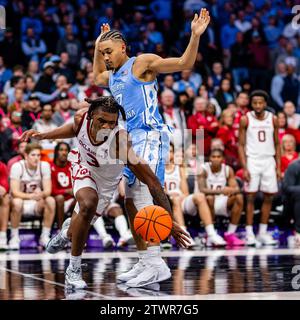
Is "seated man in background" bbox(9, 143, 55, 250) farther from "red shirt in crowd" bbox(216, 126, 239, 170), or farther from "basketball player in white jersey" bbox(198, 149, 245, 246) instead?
"red shirt in crowd" bbox(216, 126, 239, 170)

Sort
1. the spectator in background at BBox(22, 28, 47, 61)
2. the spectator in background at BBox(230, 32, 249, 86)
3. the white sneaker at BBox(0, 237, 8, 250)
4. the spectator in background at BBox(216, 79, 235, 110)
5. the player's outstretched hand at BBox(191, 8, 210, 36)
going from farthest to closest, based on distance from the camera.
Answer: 1. the spectator in background at BBox(230, 32, 249, 86)
2. the spectator in background at BBox(22, 28, 47, 61)
3. the spectator in background at BBox(216, 79, 235, 110)
4. the white sneaker at BBox(0, 237, 8, 250)
5. the player's outstretched hand at BBox(191, 8, 210, 36)

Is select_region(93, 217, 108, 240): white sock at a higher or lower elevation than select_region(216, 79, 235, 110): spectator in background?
lower

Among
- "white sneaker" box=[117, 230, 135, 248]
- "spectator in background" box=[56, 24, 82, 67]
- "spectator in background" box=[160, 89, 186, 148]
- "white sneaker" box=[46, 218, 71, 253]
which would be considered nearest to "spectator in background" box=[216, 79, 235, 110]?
"spectator in background" box=[160, 89, 186, 148]

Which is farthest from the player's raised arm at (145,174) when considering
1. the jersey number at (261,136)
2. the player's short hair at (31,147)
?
the jersey number at (261,136)

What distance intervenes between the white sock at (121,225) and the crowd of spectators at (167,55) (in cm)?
149

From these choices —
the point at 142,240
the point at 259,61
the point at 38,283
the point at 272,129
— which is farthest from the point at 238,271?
the point at 259,61

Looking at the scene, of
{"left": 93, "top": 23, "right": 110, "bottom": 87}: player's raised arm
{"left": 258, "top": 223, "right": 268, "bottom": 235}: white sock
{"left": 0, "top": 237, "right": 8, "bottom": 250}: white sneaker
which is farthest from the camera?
{"left": 258, "top": 223, "right": 268, "bottom": 235}: white sock

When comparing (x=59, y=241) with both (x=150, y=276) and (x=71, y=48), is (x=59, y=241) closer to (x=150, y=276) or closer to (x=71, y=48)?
(x=150, y=276)

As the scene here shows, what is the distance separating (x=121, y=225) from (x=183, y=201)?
3.37ft

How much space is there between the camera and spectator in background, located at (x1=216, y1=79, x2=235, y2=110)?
1709cm

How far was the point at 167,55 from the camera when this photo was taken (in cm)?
1902

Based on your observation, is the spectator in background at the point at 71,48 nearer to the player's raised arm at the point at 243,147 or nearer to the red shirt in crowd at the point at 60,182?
the red shirt in crowd at the point at 60,182

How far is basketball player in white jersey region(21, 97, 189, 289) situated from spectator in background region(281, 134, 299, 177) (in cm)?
640

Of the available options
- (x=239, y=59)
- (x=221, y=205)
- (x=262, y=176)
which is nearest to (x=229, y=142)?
(x=262, y=176)
